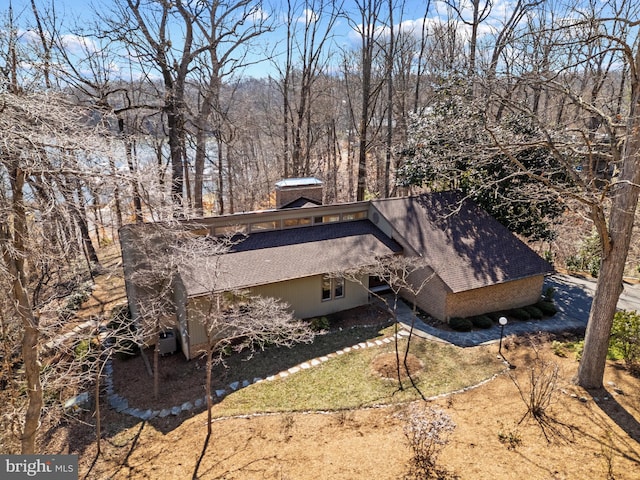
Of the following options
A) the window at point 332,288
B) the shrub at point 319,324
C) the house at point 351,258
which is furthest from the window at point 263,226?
the shrub at point 319,324

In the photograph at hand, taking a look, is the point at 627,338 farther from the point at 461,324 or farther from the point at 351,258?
the point at 351,258

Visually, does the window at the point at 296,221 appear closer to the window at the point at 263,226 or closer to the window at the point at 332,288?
the window at the point at 263,226

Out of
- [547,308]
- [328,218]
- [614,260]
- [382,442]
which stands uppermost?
[614,260]

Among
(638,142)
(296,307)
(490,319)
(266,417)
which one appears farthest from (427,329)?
(638,142)

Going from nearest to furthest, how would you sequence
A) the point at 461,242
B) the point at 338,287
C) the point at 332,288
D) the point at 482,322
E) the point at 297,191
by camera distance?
the point at 482,322, the point at 332,288, the point at 338,287, the point at 461,242, the point at 297,191

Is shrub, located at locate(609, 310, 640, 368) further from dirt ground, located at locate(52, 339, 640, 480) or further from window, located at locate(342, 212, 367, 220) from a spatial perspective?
window, located at locate(342, 212, 367, 220)

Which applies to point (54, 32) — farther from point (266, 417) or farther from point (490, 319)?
Result: point (490, 319)

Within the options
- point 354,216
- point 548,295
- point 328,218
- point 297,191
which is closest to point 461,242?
point 548,295
